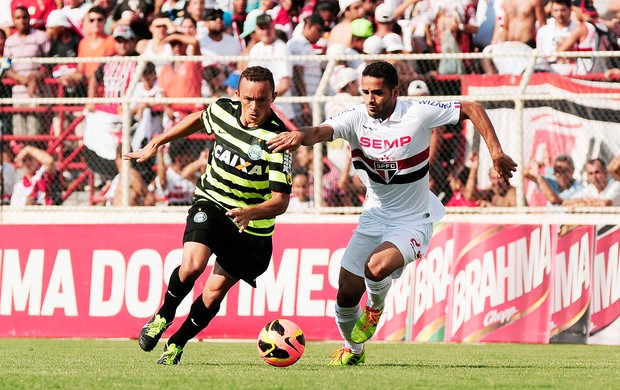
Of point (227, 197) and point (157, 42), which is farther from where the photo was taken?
point (157, 42)

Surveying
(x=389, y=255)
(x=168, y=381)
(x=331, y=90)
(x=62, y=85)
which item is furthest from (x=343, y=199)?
(x=168, y=381)

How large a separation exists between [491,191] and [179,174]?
3.63 m

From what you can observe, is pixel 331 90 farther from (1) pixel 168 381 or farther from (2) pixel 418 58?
(1) pixel 168 381

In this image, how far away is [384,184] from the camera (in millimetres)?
9125

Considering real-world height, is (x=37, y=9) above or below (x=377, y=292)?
above

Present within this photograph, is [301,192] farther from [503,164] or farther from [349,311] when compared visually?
[503,164]

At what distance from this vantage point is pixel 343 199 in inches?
536

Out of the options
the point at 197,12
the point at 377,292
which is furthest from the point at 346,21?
the point at 377,292

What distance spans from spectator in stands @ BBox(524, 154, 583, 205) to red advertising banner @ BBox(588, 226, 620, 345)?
56 centimetres

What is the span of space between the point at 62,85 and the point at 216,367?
6.91m

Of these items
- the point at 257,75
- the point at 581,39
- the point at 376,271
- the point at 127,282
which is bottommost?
the point at 127,282

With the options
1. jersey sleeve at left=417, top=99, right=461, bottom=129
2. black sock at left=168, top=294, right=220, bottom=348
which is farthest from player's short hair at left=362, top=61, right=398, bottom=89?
black sock at left=168, top=294, right=220, bottom=348

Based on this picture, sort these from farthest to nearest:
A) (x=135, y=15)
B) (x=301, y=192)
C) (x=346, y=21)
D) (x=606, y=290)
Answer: (x=135, y=15)
(x=346, y=21)
(x=301, y=192)
(x=606, y=290)

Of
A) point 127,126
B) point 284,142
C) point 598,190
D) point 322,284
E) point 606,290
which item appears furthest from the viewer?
point 127,126
